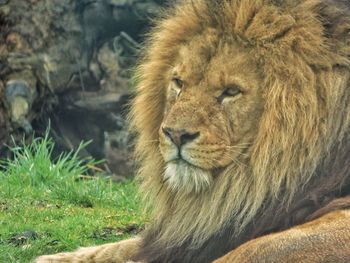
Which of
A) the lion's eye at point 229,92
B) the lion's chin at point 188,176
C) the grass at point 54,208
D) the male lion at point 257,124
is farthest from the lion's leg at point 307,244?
the grass at point 54,208

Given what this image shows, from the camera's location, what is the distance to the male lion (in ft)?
13.8

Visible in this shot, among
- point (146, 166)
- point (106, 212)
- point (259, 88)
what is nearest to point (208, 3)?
point (259, 88)

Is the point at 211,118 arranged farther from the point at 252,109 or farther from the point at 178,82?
the point at 178,82

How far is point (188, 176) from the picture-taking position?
4301 millimetres

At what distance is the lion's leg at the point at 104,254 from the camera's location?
5.22 m

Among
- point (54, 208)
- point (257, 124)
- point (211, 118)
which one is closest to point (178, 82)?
point (211, 118)

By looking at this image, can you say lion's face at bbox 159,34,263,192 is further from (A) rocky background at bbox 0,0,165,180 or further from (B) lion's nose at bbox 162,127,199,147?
(A) rocky background at bbox 0,0,165,180

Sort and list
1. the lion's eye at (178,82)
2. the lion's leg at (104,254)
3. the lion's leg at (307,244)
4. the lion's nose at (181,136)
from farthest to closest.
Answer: the lion's leg at (104,254), the lion's eye at (178,82), the lion's nose at (181,136), the lion's leg at (307,244)

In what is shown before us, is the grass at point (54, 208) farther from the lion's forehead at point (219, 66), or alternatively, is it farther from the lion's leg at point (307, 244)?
the lion's leg at point (307, 244)

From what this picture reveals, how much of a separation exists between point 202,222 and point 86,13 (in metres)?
6.46

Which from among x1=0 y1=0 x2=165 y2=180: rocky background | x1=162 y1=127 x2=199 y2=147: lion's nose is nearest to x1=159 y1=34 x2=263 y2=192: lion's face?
x1=162 y1=127 x2=199 y2=147: lion's nose

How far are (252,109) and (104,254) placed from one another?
1.43 metres

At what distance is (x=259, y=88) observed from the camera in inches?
171

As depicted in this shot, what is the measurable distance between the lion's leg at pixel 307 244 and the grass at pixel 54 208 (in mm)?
1868
